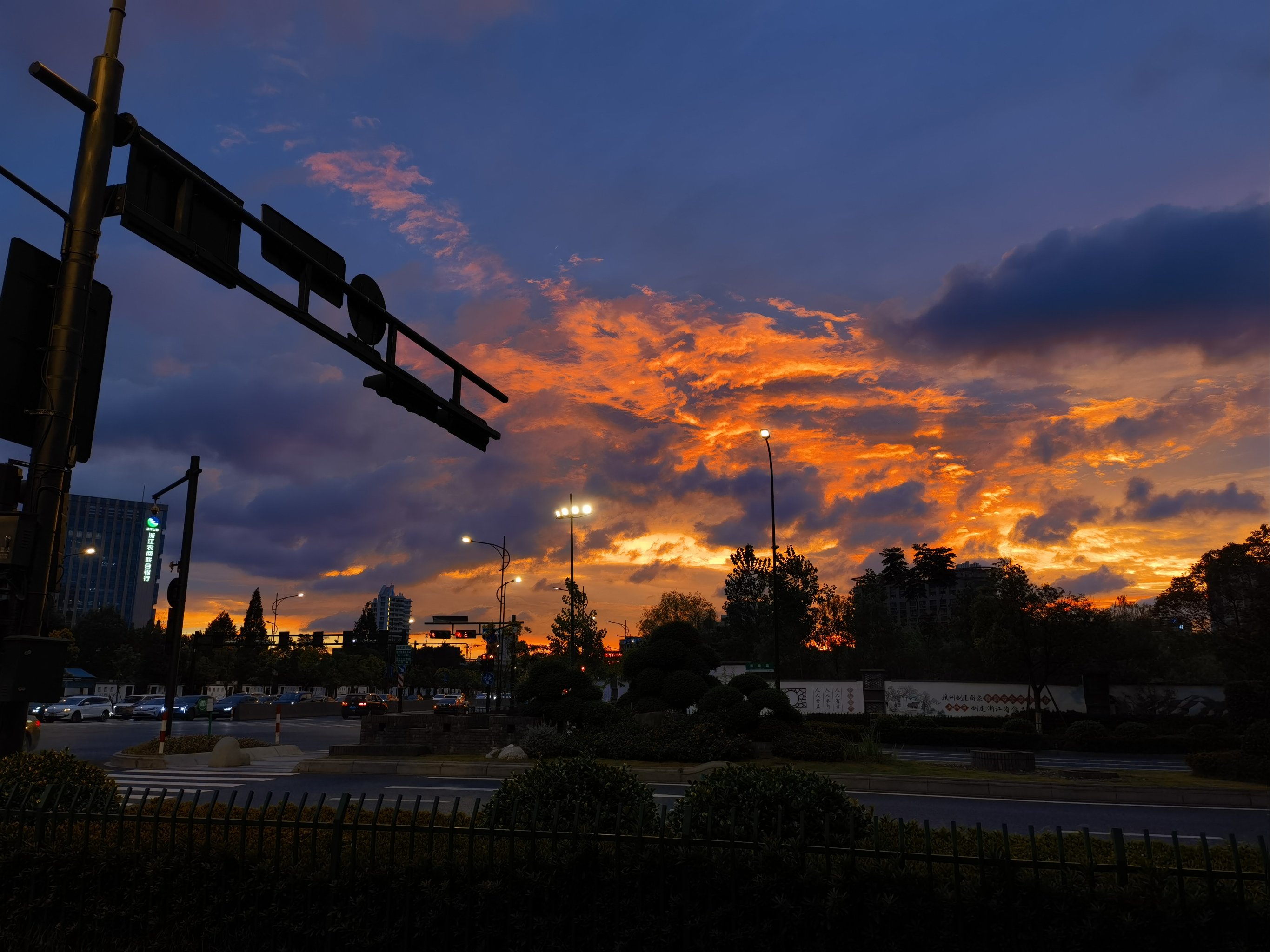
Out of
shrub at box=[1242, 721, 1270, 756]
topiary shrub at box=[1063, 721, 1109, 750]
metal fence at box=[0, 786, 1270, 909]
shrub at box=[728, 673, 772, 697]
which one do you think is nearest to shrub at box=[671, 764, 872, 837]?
metal fence at box=[0, 786, 1270, 909]

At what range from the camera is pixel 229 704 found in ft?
206

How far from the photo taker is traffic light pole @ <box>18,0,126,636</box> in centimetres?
695

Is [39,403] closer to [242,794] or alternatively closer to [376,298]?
[376,298]

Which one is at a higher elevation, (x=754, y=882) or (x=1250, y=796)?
(x=754, y=882)

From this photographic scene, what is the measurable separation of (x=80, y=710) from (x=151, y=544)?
1080 inches

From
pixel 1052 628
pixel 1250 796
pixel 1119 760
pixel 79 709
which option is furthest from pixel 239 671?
pixel 1250 796

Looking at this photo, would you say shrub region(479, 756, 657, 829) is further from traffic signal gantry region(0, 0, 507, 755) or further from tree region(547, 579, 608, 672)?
tree region(547, 579, 608, 672)

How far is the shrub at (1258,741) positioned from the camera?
22.0m

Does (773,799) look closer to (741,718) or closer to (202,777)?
(741,718)

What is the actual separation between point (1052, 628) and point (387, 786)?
42889mm

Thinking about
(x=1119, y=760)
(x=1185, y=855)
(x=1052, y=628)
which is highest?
(x=1052, y=628)

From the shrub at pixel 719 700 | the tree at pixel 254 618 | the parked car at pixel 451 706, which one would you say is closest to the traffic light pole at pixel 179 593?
the shrub at pixel 719 700

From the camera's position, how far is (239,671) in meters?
111

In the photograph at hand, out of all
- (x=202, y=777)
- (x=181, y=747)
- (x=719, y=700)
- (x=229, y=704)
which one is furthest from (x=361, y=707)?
(x=719, y=700)
